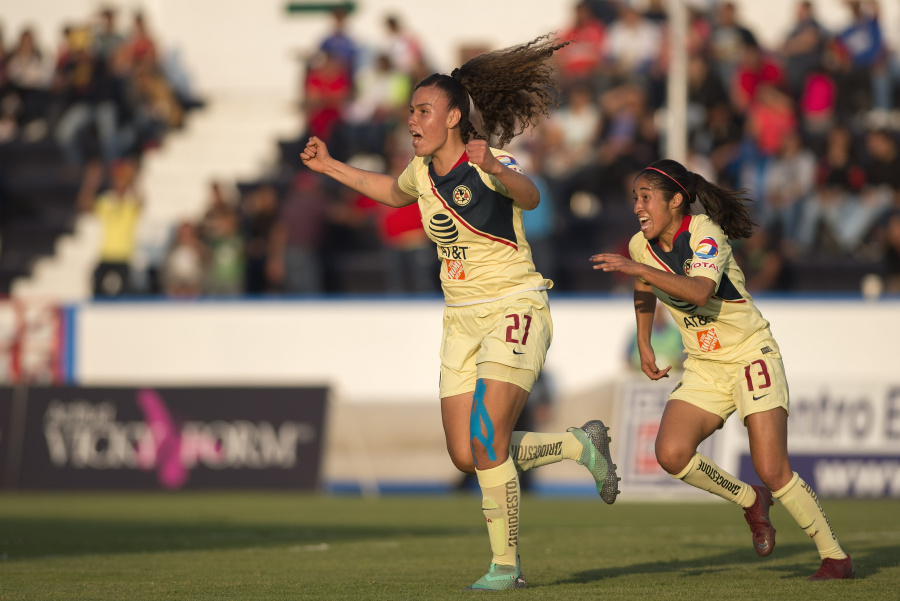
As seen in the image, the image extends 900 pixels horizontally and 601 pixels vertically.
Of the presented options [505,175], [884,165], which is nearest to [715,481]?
[505,175]

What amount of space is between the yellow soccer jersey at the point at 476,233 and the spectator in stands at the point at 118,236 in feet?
39.1

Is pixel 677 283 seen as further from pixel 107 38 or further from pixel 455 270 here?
pixel 107 38

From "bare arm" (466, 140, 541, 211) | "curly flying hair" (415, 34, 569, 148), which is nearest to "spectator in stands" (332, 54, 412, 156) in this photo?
"curly flying hair" (415, 34, 569, 148)

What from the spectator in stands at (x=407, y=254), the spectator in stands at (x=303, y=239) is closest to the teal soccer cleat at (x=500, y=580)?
the spectator in stands at (x=407, y=254)

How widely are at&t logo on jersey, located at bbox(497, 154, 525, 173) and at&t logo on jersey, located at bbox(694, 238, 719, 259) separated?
1.05m

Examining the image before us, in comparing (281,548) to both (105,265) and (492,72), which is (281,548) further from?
(105,265)

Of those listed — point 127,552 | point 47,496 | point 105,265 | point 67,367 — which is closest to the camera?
point 127,552

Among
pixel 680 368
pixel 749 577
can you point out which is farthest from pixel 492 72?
pixel 680 368

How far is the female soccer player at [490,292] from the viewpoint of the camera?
637cm

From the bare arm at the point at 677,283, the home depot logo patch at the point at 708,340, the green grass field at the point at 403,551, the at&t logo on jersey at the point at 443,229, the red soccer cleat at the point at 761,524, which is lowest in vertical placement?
the green grass field at the point at 403,551

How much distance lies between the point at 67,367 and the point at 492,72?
1133 centimetres

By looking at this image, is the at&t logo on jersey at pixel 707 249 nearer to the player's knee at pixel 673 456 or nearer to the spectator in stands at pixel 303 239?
the player's knee at pixel 673 456

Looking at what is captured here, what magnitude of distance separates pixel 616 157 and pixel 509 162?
10949 mm

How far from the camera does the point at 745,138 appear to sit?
17.2 metres
